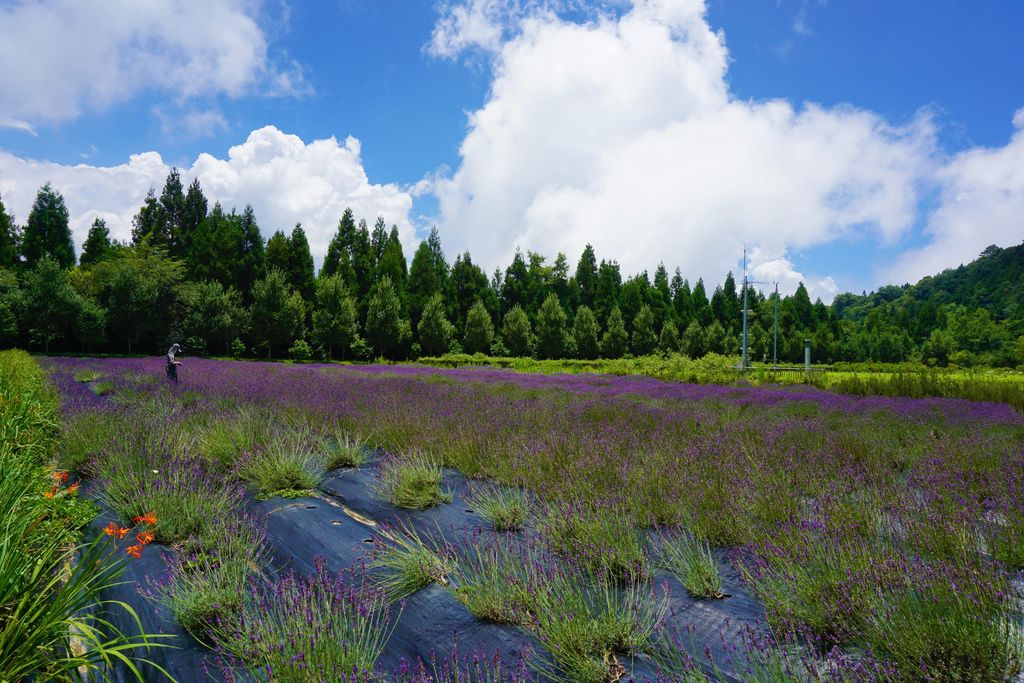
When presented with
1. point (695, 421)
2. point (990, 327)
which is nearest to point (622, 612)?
point (695, 421)

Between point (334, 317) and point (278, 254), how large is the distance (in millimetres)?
10947

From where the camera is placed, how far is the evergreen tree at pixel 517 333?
112 ft

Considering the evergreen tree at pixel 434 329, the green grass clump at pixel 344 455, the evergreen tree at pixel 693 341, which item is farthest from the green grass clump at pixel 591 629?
the evergreen tree at pixel 693 341

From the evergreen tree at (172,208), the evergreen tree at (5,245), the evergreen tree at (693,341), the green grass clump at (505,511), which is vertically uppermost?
the evergreen tree at (172,208)

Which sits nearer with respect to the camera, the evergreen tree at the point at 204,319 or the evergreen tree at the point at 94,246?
the evergreen tree at the point at 204,319

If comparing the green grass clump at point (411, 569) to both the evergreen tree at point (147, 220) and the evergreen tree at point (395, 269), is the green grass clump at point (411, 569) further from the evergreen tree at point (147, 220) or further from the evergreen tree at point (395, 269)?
the evergreen tree at point (147, 220)

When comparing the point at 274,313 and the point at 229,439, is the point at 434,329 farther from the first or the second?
the point at 229,439

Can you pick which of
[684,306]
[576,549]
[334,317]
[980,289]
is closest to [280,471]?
[576,549]

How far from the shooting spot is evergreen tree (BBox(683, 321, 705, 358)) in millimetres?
40031

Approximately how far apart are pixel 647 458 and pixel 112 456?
185 inches

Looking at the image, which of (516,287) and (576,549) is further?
(516,287)

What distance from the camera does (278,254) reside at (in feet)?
126

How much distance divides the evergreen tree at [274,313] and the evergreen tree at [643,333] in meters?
25.1

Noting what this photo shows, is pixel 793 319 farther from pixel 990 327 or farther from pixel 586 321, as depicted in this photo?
pixel 586 321
